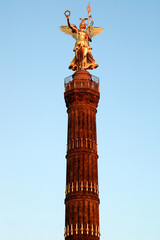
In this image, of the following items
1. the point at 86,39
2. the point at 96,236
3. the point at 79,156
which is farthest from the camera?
the point at 86,39

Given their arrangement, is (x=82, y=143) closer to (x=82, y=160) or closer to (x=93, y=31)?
(x=82, y=160)

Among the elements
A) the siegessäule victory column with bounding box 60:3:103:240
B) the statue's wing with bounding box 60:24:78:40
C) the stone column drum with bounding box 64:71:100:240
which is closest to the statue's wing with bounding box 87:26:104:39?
the siegessäule victory column with bounding box 60:3:103:240

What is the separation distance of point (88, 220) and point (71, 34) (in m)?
34.2

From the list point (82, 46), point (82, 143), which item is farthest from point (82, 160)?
point (82, 46)

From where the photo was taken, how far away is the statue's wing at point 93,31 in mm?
80250

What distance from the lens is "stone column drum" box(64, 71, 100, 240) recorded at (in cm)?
6406

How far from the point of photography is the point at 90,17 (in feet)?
267

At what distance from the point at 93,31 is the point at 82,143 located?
22540mm

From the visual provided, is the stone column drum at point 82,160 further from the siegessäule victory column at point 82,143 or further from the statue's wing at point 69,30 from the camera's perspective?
the statue's wing at point 69,30

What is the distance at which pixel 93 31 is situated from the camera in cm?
8069

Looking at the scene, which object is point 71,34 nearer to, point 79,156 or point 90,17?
point 90,17

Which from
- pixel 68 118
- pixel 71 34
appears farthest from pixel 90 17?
pixel 68 118

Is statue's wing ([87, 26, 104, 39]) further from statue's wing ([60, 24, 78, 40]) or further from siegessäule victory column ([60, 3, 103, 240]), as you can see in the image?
statue's wing ([60, 24, 78, 40])

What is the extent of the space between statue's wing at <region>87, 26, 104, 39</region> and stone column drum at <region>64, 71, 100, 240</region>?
827 cm
